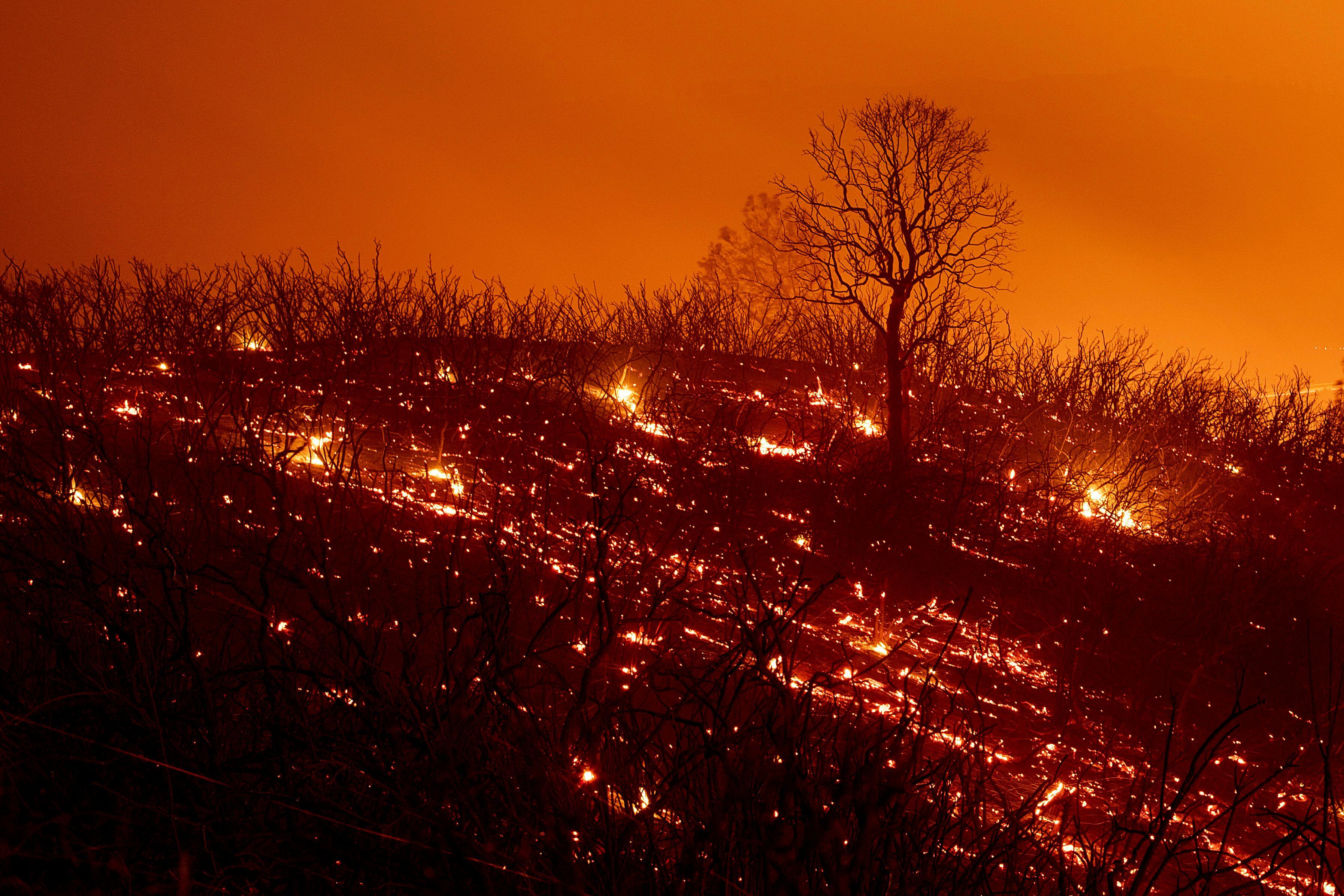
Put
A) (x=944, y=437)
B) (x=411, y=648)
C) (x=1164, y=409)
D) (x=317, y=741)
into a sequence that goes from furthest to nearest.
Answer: (x=1164, y=409), (x=944, y=437), (x=411, y=648), (x=317, y=741)

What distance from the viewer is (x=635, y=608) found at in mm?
7293

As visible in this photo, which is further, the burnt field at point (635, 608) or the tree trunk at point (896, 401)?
the tree trunk at point (896, 401)

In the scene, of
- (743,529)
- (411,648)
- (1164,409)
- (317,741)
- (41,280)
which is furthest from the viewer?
(1164,409)

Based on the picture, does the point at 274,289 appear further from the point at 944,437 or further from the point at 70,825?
the point at 70,825

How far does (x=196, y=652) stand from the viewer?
13.5ft

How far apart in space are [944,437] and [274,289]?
28.2ft

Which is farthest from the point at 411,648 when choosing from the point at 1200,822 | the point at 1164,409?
the point at 1164,409

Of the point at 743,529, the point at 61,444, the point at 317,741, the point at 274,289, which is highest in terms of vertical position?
the point at 274,289

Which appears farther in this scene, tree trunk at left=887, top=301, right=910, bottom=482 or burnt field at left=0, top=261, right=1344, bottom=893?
tree trunk at left=887, top=301, right=910, bottom=482

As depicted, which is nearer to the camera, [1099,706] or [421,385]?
[1099,706]

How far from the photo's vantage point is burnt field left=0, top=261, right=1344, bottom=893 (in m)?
2.46

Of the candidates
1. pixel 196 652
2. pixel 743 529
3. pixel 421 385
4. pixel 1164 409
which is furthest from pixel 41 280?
pixel 1164 409

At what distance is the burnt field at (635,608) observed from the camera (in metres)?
2.46

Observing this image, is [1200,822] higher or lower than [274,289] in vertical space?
lower
